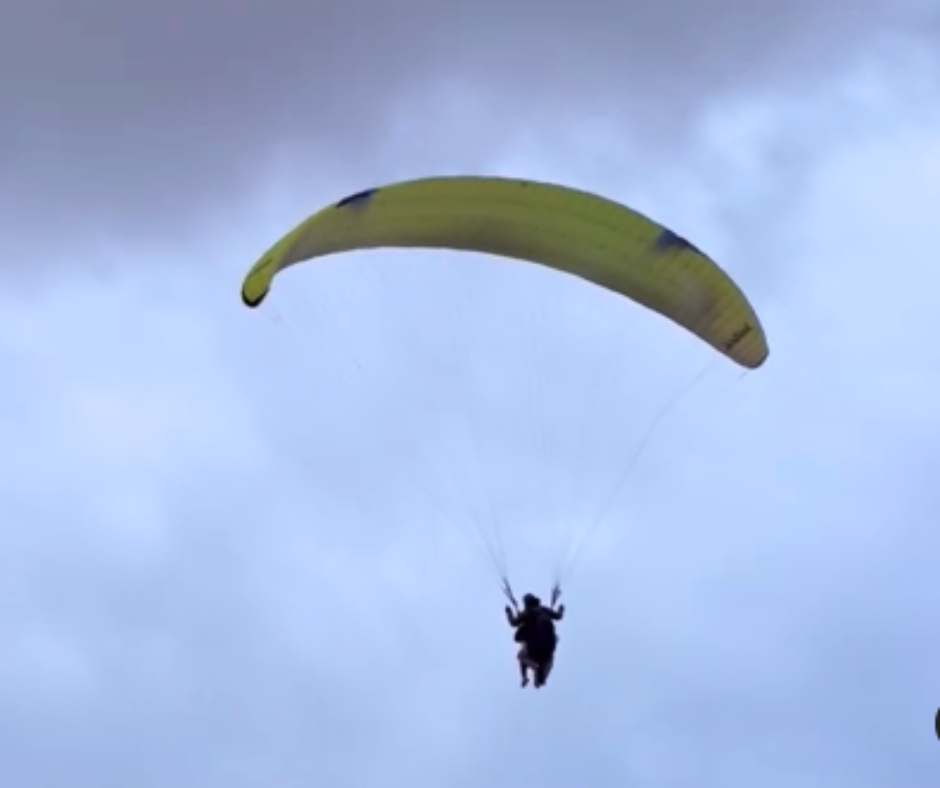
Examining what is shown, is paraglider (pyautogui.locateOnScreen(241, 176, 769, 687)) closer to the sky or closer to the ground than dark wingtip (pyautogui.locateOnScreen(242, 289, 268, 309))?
closer to the sky

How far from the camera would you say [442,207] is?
6075 centimetres

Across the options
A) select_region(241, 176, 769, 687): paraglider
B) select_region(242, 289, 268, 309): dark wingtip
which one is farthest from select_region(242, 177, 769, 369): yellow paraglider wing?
select_region(242, 289, 268, 309): dark wingtip

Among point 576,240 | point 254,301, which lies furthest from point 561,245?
point 254,301

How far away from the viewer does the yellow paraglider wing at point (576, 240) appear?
60688mm

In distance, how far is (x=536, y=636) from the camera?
61688 millimetres

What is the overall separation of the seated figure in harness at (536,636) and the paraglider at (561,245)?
0.06 ft

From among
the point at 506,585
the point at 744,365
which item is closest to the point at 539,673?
the point at 506,585

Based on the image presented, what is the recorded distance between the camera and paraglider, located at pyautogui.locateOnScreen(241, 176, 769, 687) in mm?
60719

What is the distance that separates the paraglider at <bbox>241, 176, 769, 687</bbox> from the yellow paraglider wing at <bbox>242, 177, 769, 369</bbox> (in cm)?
2

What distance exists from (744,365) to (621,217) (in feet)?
11.9

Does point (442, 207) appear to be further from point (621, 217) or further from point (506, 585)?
point (506, 585)

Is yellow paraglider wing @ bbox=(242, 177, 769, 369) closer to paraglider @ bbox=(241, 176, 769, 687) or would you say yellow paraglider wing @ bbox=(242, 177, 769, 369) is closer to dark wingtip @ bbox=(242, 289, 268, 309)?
paraglider @ bbox=(241, 176, 769, 687)

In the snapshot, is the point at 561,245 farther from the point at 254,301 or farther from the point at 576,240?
the point at 254,301

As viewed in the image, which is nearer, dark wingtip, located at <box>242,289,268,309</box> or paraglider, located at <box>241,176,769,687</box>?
dark wingtip, located at <box>242,289,268,309</box>
